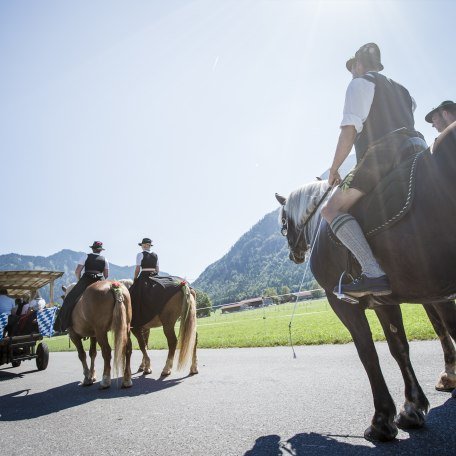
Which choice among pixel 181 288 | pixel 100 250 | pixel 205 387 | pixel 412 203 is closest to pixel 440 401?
pixel 412 203

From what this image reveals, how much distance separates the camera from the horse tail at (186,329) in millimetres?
6762

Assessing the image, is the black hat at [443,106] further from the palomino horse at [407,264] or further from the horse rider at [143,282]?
the horse rider at [143,282]

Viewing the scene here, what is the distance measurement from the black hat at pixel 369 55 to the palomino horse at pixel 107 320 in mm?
6041

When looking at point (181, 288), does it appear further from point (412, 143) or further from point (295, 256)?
point (412, 143)

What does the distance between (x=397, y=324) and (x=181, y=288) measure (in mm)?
5314

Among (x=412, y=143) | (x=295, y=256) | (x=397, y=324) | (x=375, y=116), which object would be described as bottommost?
(x=397, y=324)

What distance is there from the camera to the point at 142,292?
25.5 ft

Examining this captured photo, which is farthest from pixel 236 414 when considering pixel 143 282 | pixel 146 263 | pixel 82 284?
pixel 82 284

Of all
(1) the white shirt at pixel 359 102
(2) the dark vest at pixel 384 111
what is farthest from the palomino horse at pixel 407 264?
(1) the white shirt at pixel 359 102

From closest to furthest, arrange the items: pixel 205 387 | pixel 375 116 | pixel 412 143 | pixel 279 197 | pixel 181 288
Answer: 1. pixel 412 143
2. pixel 375 116
3. pixel 279 197
4. pixel 205 387
5. pixel 181 288

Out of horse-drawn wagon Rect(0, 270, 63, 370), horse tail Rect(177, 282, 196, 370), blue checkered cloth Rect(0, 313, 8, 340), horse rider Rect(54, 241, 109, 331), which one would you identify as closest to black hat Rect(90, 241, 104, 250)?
horse rider Rect(54, 241, 109, 331)

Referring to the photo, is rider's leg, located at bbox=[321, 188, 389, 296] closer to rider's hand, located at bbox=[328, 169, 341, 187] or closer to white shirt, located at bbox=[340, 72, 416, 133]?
rider's hand, located at bbox=[328, 169, 341, 187]

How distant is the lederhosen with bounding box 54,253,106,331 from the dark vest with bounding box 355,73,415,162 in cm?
710

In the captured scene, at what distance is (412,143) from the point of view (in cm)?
258
